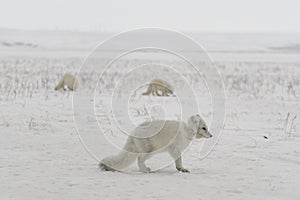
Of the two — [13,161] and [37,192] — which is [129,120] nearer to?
[13,161]

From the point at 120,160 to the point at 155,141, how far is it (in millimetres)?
448

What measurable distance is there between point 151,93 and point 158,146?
8.86 meters

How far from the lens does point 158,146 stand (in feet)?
19.9

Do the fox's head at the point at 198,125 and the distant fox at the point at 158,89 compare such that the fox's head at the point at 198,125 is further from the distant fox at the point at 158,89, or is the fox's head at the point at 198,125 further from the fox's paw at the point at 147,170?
the distant fox at the point at 158,89

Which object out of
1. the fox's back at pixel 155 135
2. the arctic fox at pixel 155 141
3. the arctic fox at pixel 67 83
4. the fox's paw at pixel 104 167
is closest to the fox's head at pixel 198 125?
the arctic fox at pixel 155 141

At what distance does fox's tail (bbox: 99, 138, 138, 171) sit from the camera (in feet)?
19.5

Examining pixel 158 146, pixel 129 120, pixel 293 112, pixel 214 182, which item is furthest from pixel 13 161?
pixel 293 112

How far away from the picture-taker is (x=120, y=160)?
5.94m

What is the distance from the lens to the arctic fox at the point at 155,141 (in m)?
5.97

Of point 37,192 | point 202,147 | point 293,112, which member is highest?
point 293,112

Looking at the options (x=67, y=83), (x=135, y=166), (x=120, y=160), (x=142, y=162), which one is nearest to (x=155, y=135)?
(x=142, y=162)

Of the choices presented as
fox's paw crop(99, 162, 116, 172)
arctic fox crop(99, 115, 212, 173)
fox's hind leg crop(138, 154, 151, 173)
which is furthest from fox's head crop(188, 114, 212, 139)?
fox's paw crop(99, 162, 116, 172)

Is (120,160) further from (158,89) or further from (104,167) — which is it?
(158,89)

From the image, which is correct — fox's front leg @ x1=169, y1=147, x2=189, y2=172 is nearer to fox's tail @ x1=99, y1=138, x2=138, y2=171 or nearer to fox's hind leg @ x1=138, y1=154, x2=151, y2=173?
fox's hind leg @ x1=138, y1=154, x2=151, y2=173
